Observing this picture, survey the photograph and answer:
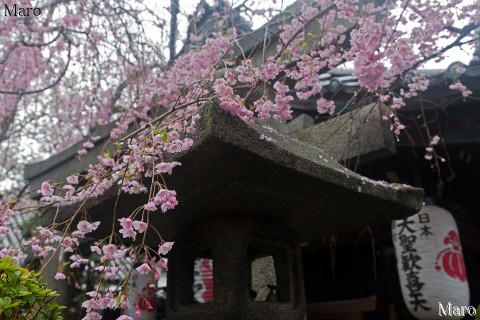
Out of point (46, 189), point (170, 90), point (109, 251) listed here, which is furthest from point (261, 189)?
point (170, 90)

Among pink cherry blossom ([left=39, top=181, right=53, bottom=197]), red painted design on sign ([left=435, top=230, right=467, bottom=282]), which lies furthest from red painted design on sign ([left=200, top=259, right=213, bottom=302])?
pink cherry blossom ([left=39, top=181, right=53, bottom=197])

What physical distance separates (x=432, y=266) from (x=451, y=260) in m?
0.21

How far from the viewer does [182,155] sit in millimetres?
1750

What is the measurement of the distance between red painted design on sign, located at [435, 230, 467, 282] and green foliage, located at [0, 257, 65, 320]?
11.4 feet

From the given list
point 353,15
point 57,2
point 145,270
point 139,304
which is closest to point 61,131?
point 57,2

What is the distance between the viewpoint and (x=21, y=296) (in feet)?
5.61

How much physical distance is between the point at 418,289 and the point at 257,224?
2435 mm

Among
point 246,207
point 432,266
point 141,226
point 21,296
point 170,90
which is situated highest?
point 170,90

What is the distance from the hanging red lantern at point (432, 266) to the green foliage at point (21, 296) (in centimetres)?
333

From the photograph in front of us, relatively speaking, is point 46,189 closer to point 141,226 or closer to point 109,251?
point 109,251

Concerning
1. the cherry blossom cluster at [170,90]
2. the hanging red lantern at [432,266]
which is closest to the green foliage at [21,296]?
the cherry blossom cluster at [170,90]

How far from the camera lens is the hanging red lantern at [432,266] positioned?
12.4ft

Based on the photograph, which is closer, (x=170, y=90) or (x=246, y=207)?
(x=246, y=207)

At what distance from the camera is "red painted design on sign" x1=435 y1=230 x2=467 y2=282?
3.87 m
